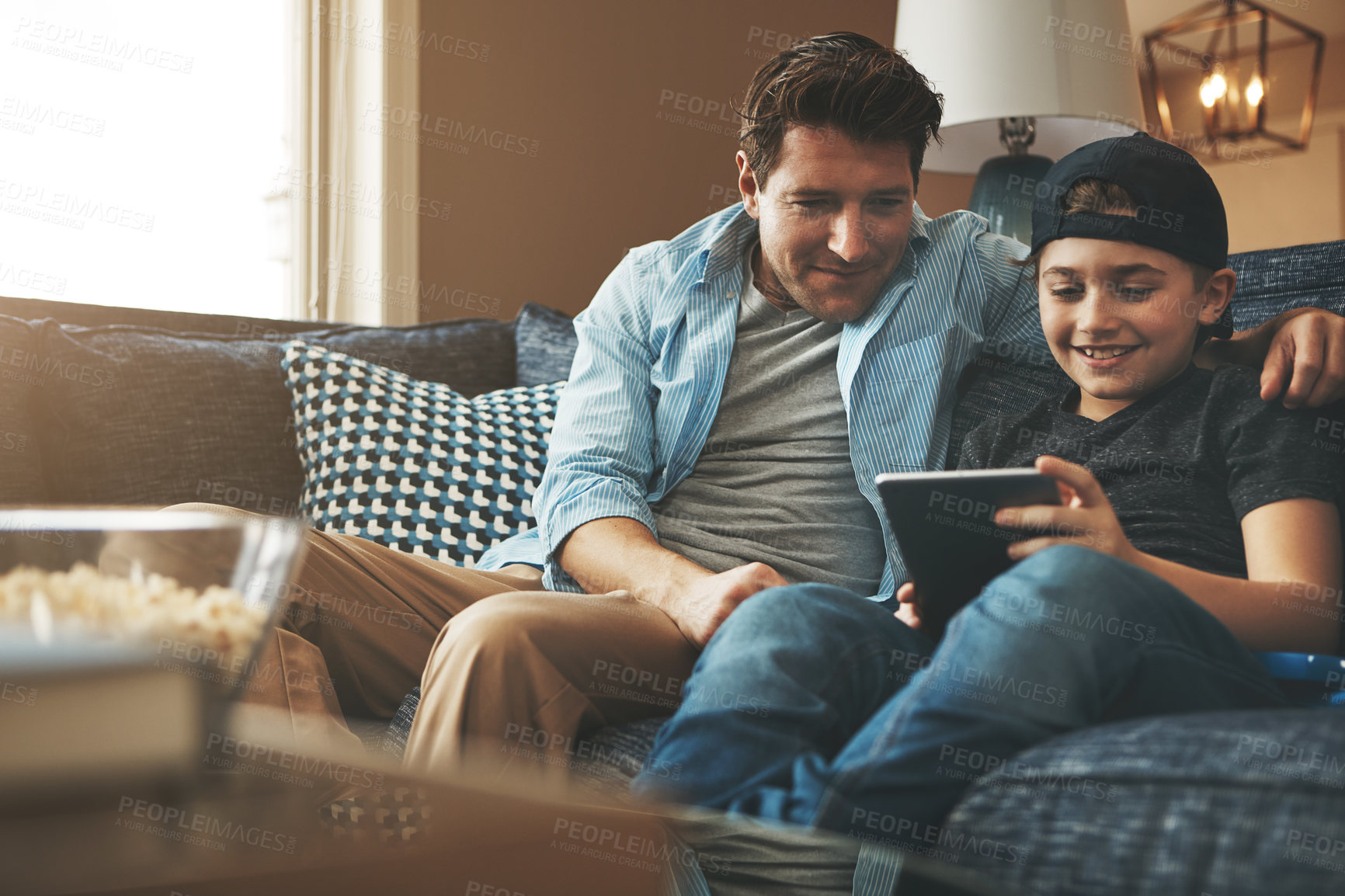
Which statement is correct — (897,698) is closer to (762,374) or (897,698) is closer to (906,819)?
(906,819)

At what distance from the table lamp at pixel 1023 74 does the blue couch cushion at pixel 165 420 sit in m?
1.27

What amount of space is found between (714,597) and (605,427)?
366 millimetres

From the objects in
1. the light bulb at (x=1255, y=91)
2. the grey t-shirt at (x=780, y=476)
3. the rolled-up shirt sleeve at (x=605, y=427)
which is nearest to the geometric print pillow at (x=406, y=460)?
the rolled-up shirt sleeve at (x=605, y=427)

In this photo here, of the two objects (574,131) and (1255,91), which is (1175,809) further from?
(1255,91)

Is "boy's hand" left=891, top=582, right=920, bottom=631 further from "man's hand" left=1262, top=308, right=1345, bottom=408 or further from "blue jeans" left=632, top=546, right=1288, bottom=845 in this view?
"man's hand" left=1262, top=308, right=1345, bottom=408

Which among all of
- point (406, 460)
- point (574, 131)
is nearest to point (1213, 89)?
point (574, 131)

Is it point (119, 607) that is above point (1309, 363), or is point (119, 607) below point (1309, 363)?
below

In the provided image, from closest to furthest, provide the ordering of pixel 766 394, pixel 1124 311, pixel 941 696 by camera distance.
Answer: pixel 941 696, pixel 1124 311, pixel 766 394

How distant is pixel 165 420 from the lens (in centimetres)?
153

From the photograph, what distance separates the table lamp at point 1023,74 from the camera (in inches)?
73.7

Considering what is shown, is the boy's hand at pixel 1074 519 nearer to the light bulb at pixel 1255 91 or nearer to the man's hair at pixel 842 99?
the man's hair at pixel 842 99

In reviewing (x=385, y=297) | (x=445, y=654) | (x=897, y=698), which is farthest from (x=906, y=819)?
(x=385, y=297)

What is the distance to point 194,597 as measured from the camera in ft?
1.90

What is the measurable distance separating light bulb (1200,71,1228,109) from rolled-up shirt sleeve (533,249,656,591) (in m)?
2.23
